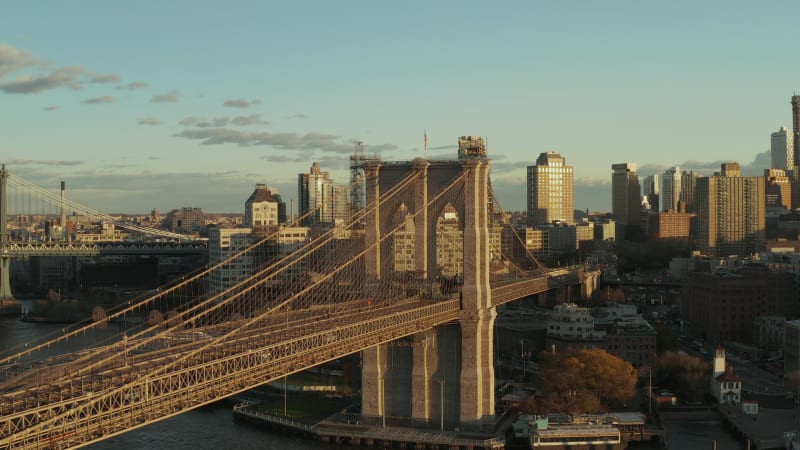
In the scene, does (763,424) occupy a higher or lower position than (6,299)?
lower

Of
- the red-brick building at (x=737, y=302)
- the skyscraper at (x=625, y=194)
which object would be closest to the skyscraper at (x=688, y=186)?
the skyscraper at (x=625, y=194)

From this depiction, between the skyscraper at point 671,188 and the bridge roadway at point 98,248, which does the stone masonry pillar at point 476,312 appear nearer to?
the bridge roadway at point 98,248

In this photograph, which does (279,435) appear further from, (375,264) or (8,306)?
(8,306)

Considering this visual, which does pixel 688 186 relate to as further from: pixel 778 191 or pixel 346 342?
pixel 346 342

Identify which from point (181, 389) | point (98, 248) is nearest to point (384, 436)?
point (181, 389)

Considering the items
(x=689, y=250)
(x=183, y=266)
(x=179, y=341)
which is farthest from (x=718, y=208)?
(x=179, y=341)

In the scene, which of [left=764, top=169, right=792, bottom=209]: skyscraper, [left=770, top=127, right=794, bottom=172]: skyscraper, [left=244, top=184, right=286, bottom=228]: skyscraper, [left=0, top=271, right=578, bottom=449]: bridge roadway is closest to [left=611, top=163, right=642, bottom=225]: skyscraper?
[left=764, top=169, right=792, bottom=209]: skyscraper
